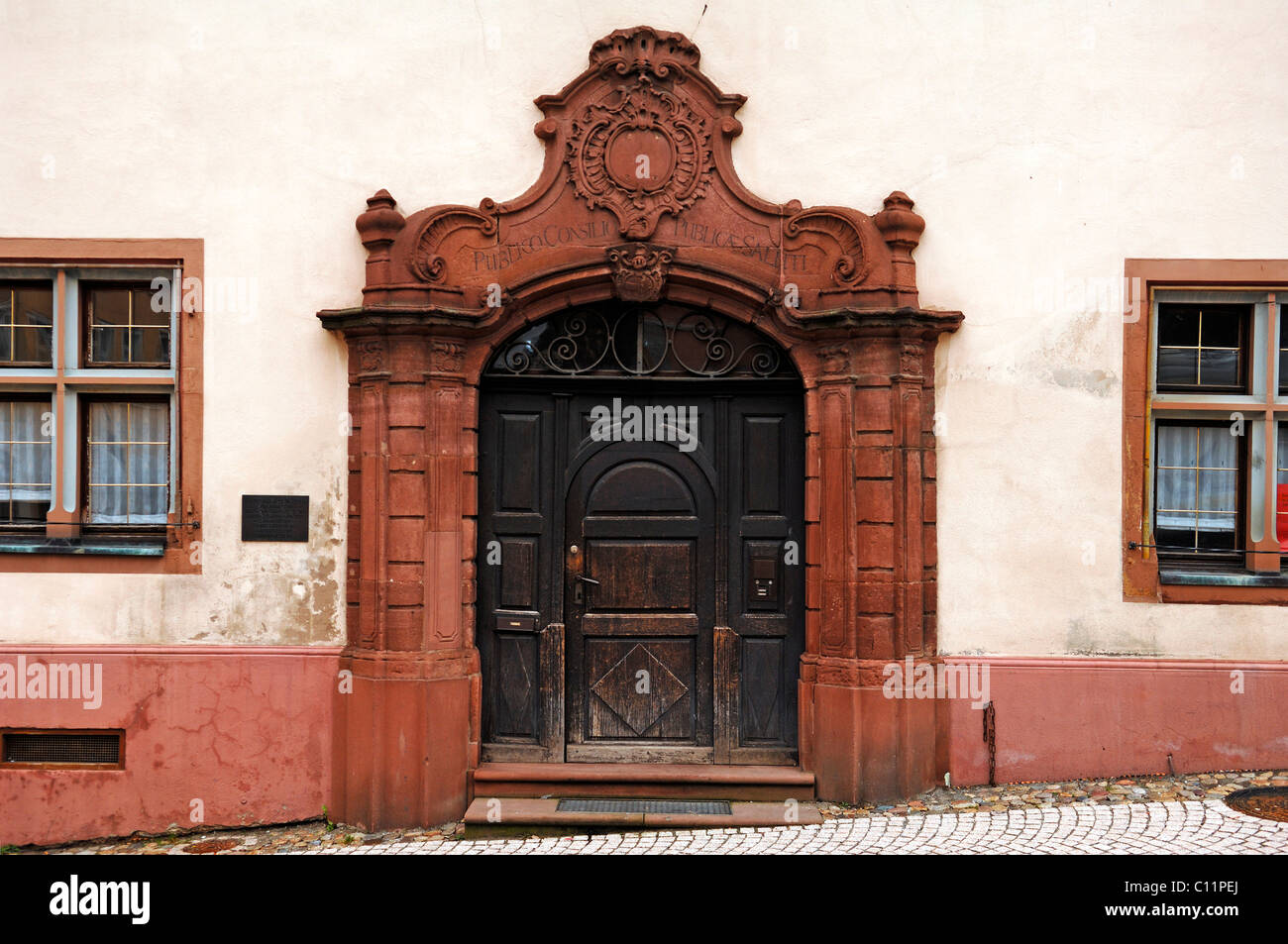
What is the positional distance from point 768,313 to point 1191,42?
9.70 feet

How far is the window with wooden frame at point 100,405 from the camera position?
260 inches

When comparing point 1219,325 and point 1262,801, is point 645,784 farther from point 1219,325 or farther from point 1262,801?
point 1219,325

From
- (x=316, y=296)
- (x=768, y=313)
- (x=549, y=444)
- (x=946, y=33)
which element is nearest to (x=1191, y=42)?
(x=946, y=33)

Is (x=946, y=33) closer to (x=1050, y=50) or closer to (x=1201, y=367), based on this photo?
(x=1050, y=50)

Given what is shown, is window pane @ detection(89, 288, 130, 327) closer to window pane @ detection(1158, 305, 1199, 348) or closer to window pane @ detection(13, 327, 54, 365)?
window pane @ detection(13, 327, 54, 365)

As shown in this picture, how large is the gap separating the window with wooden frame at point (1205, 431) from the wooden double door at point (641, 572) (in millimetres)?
2027

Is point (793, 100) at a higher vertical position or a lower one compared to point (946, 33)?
lower

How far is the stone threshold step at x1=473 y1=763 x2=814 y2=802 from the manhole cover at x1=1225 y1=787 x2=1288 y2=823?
229 centimetres

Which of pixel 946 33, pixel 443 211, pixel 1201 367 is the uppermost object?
pixel 946 33

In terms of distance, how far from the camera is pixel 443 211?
646 cm

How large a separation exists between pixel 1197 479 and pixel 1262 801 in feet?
6.26

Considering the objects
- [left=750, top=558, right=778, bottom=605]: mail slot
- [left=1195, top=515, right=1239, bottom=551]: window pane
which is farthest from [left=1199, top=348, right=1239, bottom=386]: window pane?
[left=750, top=558, right=778, bottom=605]: mail slot

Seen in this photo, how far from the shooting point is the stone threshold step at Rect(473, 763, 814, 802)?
6.41m

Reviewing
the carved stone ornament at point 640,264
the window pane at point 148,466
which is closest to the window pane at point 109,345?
the window pane at point 148,466
